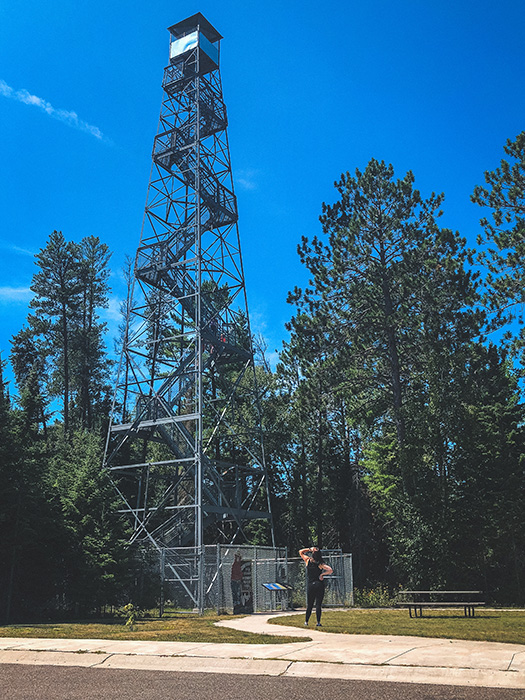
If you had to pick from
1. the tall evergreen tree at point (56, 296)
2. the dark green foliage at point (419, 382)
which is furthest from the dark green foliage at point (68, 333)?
the dark green foliage at point (419, 382)

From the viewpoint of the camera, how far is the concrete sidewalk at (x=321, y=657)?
7.22 metres

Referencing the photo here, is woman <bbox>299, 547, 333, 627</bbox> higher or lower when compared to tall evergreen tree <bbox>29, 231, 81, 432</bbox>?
lower

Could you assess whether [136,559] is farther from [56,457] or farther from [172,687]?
[172,687]

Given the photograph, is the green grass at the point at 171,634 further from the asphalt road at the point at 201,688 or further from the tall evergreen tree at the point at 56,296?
the tall evergreen tree at the point at 56,296

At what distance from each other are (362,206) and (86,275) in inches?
1071

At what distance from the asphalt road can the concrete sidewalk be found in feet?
1.23

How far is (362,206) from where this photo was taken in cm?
2975

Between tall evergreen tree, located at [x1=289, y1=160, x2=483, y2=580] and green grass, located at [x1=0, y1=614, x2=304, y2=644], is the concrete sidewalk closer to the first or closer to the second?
green grass, located at [x1=0, y1=614, x2=304, y2=644]

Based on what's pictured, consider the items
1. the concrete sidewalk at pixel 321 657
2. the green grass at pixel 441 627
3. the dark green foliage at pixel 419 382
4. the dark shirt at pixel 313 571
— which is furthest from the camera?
the dark green foliage at pixel 419 382

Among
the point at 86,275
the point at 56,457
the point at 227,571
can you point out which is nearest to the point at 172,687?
the point at 227,571

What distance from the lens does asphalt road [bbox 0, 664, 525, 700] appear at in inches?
252

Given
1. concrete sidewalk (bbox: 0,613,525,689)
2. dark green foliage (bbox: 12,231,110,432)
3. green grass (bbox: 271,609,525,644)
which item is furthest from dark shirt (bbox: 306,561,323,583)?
dark green foliage (bbox: 12,231,110,432)

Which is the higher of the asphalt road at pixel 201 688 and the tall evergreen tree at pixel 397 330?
the tall evergreen tree at pixel 397 330

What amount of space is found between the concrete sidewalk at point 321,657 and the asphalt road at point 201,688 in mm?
374
